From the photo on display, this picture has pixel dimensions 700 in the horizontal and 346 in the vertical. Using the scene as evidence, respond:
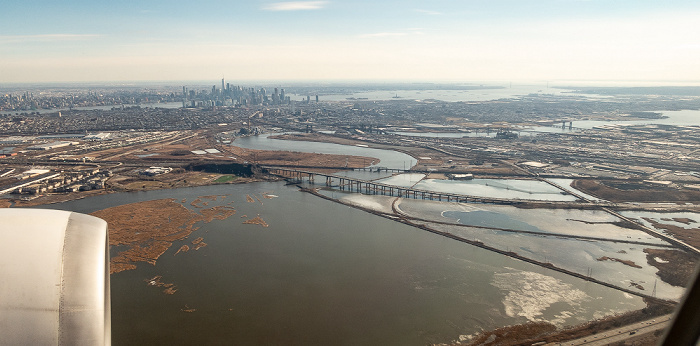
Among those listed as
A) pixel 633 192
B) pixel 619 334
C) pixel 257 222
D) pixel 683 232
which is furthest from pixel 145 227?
pixel 633 192

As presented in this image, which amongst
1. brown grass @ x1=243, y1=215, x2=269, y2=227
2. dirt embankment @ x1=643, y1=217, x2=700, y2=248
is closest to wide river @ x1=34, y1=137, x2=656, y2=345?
brown grass @ x1=243, y1=215, x2=269, y2=227

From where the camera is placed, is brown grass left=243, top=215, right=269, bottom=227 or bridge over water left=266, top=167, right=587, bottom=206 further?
bridge over water left=266, top=167, right=587, bottom=206

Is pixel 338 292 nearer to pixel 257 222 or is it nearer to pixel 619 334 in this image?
pixel 619 334

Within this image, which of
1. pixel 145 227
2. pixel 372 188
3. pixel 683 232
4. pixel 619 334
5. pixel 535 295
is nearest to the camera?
pixel 619 334

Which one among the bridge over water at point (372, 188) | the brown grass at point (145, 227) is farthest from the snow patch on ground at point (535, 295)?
the brown grass at point (145, 227)

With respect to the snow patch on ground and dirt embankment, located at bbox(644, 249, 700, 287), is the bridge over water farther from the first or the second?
the snow patch on ground

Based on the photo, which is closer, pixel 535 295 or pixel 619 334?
pixel 619 334

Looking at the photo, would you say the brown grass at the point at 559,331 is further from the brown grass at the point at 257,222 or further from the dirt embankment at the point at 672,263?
the brown grass at the point at 257,222
